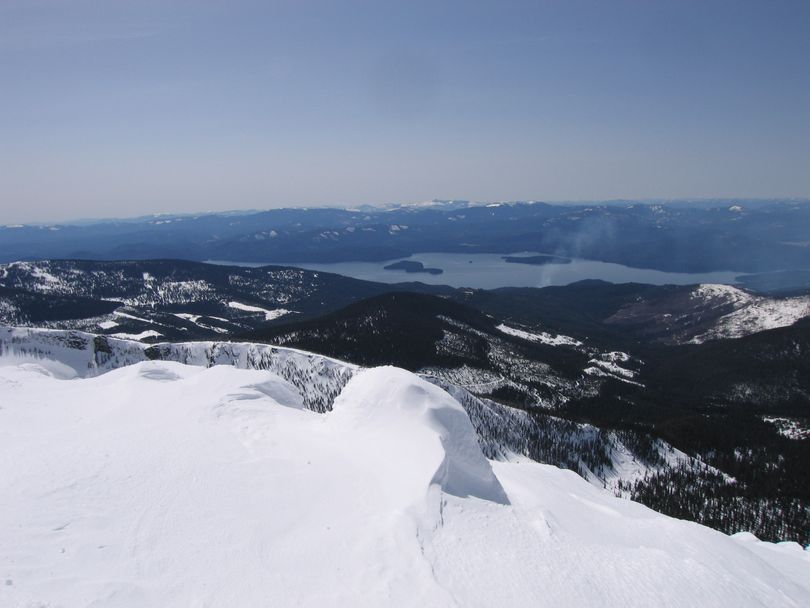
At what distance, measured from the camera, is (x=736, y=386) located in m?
181

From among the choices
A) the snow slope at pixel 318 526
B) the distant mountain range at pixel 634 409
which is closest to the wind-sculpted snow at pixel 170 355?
the distant mountain range at pixel 634 409

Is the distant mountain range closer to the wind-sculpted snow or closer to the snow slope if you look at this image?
the wind-sculpted snow

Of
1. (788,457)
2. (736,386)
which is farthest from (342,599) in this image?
(736,386)

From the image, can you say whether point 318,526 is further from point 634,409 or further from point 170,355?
point 634,409

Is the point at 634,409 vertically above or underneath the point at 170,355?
underneath

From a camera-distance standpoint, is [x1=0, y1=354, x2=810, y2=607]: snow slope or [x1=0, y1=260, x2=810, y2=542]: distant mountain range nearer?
[x1=0, y1=354, x2=810, y2=607]: snow slope

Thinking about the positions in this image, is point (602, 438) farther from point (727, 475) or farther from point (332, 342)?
point (332, 342)

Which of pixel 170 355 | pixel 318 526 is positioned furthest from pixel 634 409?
pixel 318 526

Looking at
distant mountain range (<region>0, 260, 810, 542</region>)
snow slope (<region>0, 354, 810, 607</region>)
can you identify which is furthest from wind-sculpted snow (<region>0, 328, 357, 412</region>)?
snow slope (<region>0, 354, 810, 607</region>)

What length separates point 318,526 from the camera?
15211 mm

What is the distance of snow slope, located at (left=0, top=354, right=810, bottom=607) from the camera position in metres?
12.1

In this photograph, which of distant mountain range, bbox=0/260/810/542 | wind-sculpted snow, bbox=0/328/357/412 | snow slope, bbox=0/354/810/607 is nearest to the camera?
snow slope, bbox=0/354/810/607

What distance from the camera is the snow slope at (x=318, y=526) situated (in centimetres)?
1205

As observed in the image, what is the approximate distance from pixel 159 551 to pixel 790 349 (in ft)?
817
